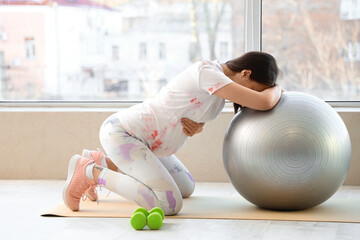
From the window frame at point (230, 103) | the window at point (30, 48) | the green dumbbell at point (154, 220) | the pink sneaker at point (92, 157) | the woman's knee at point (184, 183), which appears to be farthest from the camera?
the window at point (30, 48)

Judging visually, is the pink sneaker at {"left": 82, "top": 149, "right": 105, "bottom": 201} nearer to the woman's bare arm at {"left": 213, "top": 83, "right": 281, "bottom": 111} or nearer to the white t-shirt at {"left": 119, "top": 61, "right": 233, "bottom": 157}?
the white t-shirt at {"left": 119, "top": 61, "right": 233, "bottom": 157}

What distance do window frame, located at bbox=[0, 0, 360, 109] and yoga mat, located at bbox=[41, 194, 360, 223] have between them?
1.02m

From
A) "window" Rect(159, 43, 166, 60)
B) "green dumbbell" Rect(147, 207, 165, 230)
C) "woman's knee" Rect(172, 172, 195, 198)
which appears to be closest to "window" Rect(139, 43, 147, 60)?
"window" Rect(159, 43, 166, 60)

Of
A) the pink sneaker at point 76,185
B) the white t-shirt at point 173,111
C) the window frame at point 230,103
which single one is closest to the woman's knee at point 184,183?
the white t-shirt at point 173,111

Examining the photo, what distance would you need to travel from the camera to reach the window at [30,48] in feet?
15.2

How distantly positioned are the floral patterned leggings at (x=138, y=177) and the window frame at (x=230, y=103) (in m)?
1.30

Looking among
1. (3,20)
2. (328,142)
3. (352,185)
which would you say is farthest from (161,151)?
(3,20)

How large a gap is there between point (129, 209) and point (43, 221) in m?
0.46

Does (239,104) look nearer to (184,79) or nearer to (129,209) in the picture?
(184,79)

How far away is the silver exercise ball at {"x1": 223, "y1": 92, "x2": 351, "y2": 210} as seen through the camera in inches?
112

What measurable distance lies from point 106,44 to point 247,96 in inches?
77.1

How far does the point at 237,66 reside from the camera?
3.03 metres

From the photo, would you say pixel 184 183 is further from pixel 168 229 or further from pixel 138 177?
pixel 168 229

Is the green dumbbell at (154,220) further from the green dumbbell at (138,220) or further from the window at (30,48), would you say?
the window at (30,48)
